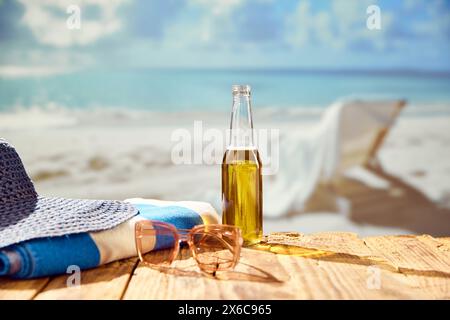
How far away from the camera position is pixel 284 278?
0.77 m

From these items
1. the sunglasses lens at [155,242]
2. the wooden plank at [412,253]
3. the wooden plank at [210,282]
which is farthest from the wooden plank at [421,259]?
the sunglasses lens at [155,242]

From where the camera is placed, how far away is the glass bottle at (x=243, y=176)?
973 millimetres

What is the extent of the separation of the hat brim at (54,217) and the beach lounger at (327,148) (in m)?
1.57

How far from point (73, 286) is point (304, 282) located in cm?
26

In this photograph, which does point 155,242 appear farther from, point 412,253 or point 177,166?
point 177,166

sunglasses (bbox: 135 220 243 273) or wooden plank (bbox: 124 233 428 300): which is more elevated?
sunglasses (bbox: 135 220 243 273)

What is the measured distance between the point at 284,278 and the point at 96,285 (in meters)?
0.22

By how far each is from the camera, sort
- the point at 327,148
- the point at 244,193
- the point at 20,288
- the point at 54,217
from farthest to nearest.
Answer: the point at 327,148 < the point at 244,193 < the point at 54,217 < the point at 20,288

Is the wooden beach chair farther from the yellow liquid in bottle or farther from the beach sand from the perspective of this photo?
the yellow liquid in bottle

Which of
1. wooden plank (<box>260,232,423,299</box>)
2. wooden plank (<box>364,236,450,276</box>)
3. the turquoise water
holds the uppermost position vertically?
the turquoise water

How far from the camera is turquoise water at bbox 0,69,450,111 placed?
7.66 ft

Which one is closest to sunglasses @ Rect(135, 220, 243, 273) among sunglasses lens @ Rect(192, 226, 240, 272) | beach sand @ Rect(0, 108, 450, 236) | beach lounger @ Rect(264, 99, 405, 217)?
sunglasses lens @ Rect(192, 226, 240, 272)

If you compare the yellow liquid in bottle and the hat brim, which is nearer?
the hat brim

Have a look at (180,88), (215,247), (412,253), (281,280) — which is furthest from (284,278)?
(180,88)
